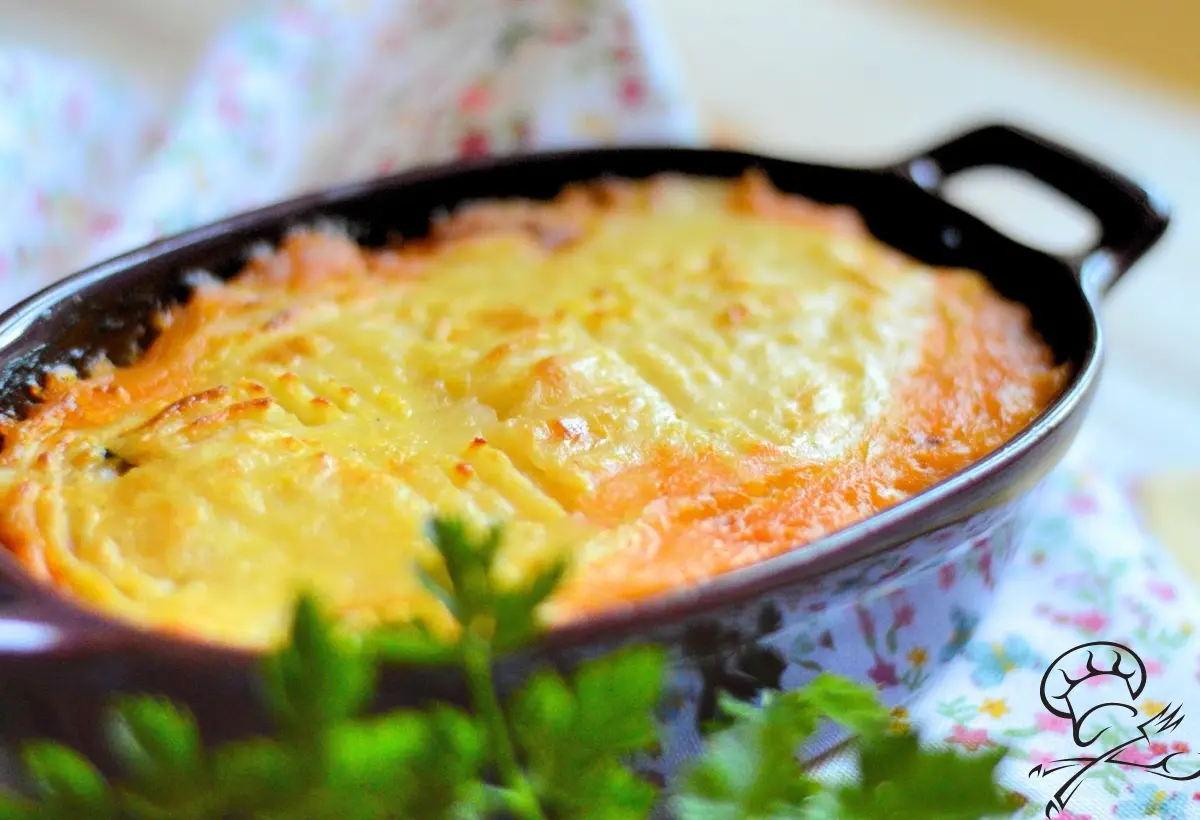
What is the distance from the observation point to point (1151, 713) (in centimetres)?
109

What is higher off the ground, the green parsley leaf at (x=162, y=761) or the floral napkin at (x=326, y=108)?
the floral napkin at (x=326, y=108)

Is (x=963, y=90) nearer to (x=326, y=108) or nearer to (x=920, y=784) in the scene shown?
(x=326, y=108)

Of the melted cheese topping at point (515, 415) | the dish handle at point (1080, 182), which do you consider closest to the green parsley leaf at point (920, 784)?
the melted cheese topping at point (515, 415)

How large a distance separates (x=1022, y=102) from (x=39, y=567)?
2.32m

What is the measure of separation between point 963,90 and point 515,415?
1.97 m

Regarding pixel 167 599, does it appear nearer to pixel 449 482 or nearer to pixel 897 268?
pixel 449 482

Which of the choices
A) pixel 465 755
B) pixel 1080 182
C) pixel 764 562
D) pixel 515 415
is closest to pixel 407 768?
pixel 465 755

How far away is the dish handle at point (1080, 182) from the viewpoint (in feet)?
4.23

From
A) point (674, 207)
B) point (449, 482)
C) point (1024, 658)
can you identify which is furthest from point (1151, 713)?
point (674, 207)

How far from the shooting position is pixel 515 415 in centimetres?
111

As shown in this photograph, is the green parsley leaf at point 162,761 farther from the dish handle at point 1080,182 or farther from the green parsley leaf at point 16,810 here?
the dish handle at point 1080,182

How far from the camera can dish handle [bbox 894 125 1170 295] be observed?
1.29m

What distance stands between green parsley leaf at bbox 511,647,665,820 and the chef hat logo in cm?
58

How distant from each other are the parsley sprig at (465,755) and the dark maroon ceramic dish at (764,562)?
3.0 inches
